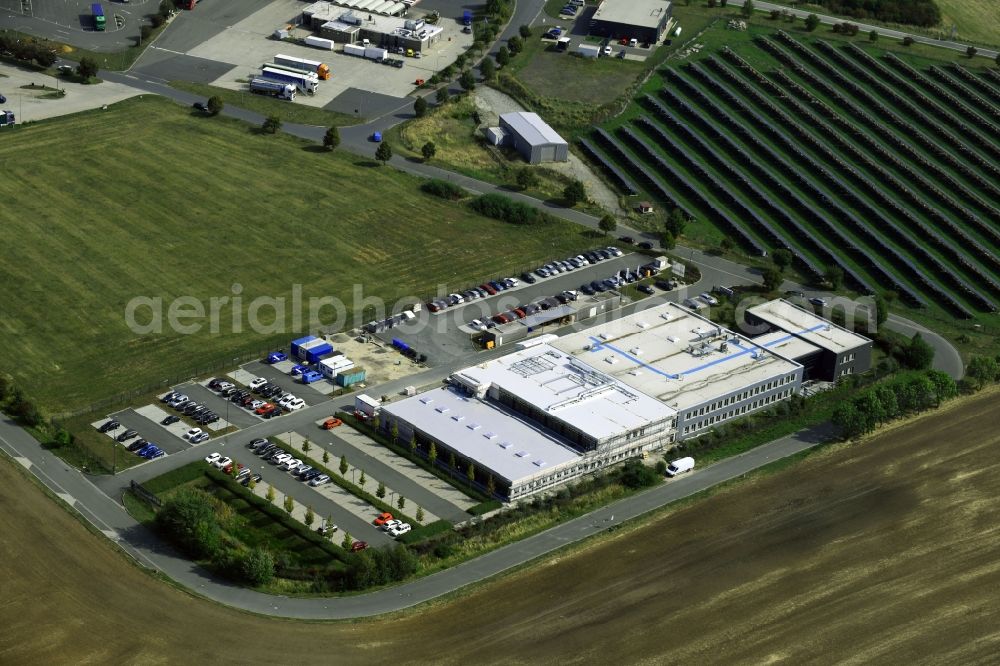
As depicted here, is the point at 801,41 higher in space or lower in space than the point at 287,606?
higher

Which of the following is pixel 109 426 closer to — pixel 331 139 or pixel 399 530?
pixel 399 530

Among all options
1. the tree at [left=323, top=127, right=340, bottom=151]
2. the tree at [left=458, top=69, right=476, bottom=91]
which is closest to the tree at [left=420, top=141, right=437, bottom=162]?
the tree at [left=323, top=127, right=340, bottom=151]

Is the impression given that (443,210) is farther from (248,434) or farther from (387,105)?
(248,434)

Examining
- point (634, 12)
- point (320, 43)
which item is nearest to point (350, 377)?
point (320, 43)

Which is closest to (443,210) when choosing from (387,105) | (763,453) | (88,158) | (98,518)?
(387,105)

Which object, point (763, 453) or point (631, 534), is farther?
point (763, 453)

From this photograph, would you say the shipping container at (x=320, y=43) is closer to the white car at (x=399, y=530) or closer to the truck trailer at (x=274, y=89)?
the truck trailer at (x=274, y=89)
